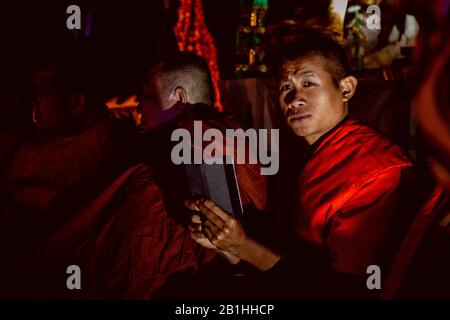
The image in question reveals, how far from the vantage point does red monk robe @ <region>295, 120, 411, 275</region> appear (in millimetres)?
1703

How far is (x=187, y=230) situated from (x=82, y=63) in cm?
199

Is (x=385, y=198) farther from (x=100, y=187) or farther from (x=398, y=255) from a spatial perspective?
(x=100, y=187)

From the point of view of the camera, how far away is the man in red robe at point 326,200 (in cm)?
171

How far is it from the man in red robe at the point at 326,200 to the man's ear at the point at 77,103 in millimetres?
1560

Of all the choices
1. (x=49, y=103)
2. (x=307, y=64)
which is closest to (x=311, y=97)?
(x=307, y=64)

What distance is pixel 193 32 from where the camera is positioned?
8.70 metres

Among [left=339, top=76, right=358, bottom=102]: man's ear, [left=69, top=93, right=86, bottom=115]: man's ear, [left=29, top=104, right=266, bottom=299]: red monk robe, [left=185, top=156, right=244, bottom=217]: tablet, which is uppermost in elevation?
[left=339, top=76, right=358, bottom=102]: man's ear

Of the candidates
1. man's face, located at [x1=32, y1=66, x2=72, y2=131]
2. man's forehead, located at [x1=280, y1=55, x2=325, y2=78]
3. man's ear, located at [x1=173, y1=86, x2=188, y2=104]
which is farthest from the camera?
man's face, located at [x1=32, y1=66, x2=72, y2=131]

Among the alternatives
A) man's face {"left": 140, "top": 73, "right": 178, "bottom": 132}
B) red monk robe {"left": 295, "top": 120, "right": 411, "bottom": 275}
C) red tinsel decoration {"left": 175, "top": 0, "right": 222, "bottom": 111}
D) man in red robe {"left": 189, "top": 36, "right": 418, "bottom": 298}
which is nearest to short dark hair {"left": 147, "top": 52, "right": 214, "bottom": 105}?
man's face {"left": 140, "top": 73, "right": 178, "bottom": 132}

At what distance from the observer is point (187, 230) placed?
2.08m

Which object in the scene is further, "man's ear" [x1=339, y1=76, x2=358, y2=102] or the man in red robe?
"man's ear" [x1=339, y1=76, x2=358, y2=102]

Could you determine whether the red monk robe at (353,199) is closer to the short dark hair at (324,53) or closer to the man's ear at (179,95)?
the short dark hair at (324,53)

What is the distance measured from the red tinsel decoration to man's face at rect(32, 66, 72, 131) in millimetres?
5956

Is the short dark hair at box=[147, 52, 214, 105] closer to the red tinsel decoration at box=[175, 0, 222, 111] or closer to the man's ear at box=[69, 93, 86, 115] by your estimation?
the man's ear at box=[69, 93, 86, 115]
